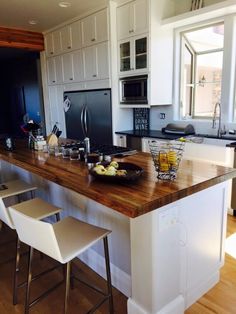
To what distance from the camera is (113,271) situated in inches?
79.3

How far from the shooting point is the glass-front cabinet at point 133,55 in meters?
3.66

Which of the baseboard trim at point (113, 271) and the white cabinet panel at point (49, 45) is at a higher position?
the white cabinet panel at point (49, 45)

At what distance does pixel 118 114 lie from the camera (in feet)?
13.6

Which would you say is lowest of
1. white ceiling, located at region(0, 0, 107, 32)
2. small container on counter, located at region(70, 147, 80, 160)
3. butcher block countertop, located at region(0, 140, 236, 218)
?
butcher block countertop, located at region(0, 140, 236, 218)

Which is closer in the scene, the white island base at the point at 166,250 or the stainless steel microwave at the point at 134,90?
the white island base at the point at 166,250

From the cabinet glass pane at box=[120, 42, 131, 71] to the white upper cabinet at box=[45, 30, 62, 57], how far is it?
57.9 inches

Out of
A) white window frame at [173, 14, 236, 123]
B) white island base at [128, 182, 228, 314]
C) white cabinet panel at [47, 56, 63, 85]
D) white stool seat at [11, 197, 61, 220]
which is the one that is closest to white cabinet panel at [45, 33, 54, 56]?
white cabinet panel at [47, 56, 63, 85]

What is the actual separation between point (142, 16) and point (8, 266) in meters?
3.26

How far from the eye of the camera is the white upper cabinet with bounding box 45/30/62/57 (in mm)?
4816

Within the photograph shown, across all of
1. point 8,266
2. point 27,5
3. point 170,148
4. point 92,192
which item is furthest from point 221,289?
point 27,5

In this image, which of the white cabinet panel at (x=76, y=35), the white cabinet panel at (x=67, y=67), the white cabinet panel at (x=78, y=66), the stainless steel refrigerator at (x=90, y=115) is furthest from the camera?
the white cabinet panel at (x=67, y=67)

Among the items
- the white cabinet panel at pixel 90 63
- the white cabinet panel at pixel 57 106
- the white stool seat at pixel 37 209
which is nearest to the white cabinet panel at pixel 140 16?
the white cabinet panel at pixel 90 63

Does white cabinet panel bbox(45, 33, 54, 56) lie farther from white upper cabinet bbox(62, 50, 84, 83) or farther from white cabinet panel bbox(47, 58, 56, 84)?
white upper cabinet bbox(62, 50, 84, 83)

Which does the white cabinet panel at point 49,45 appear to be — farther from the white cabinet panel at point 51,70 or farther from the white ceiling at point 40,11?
the white ceiling at point 40,11
